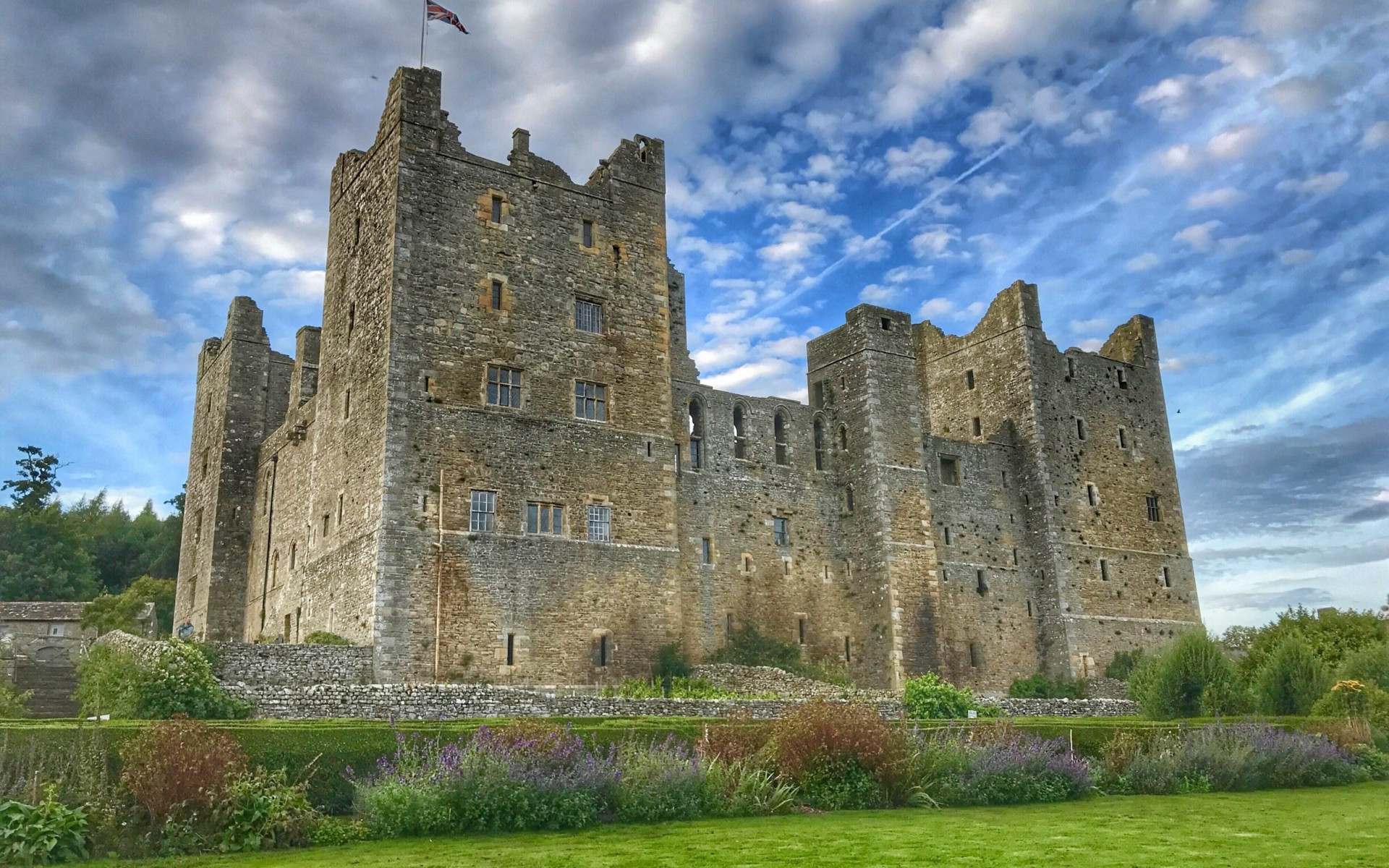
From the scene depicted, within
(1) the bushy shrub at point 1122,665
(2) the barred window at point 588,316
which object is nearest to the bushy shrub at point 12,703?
(2) the barred window at point 588,316

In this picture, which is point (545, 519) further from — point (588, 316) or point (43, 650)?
point (43, 650)

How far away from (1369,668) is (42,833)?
110ft

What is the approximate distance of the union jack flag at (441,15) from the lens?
3044cm

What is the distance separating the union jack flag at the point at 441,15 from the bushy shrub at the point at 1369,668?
3055cm

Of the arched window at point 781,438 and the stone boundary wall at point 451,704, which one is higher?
the arched window at point 781,438

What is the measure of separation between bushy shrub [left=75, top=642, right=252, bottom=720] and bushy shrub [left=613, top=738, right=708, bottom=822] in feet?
28.9

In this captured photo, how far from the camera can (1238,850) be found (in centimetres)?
1262

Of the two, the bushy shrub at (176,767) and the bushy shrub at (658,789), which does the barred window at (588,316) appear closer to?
the bushy shrub at (658,789)

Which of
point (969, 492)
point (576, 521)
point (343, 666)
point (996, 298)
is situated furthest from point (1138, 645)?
point (343, 666)

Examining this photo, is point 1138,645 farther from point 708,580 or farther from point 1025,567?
point 708,580

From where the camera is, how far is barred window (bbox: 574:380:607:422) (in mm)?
31734

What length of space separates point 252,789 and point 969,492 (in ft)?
110

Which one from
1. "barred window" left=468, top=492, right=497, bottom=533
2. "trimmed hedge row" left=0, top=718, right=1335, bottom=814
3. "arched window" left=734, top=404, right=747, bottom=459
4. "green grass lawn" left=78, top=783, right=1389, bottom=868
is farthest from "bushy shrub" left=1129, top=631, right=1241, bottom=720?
"barred window" left=468, top=492, right=497, bottom=533

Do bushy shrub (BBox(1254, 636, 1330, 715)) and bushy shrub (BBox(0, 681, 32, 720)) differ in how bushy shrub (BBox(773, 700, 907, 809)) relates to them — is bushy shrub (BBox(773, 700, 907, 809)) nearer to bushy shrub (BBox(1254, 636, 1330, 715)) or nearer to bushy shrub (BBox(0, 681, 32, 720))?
bushy shrub (BBox(0, 681, 32, 720))
